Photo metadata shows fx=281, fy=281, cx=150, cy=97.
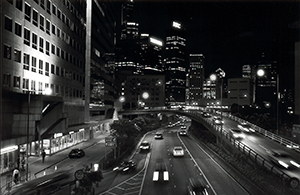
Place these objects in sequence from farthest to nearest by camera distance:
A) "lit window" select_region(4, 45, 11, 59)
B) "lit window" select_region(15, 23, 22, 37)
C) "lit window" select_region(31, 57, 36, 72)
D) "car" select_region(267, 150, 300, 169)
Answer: "lit window" select_region(31, 57, 36, 72)
"lit window" select_region(15, 23, 22, 37)
"lit window" select_region(4, 45, 11, 59)
"car" select_region(267, 150, 300, 169)

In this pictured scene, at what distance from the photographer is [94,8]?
64.6 m

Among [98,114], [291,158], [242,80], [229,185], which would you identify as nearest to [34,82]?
[229,185]

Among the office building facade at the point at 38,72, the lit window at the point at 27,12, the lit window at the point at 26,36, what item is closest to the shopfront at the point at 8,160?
the office building facade at the point at 38,72

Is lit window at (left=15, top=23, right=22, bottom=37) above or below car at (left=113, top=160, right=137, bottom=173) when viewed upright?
above

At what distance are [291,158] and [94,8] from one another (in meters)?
52.8

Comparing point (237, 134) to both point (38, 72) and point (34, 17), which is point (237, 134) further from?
point (34, 17)

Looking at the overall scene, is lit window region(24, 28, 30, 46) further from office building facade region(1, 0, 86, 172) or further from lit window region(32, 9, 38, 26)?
lit window region(32, 9, 38, 26)

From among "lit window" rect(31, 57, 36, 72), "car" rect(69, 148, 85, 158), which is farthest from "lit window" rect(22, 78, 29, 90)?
"car" rect(69, 148, 85, 158)

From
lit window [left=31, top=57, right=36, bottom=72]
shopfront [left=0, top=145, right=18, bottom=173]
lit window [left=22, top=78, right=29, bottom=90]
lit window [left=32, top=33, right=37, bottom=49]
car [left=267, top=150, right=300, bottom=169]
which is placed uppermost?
lit window [left=32, top=33, right=37, bottom=49]

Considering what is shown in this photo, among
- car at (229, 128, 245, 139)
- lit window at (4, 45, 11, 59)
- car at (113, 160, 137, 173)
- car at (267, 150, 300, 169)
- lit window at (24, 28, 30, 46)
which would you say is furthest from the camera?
car at (229, 128, 245, 139)

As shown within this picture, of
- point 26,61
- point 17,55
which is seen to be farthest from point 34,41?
point 17,55

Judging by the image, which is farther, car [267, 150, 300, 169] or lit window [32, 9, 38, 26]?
lit window [32, 9, 38, 26]

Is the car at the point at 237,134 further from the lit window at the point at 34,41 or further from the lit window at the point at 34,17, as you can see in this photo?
the lit window at the point at 34,17

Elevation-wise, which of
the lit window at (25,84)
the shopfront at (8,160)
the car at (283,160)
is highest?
the lit window at (25,84)
